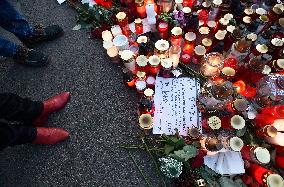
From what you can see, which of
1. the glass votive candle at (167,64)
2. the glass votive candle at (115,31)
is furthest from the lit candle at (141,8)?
the glass votive candle at (167,64)

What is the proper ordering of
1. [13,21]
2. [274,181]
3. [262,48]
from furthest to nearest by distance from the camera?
[13,21] → [262,48] → [274,181]

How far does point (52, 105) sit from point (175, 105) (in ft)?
3.02

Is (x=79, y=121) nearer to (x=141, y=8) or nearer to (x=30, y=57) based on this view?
(x=30, y=57)

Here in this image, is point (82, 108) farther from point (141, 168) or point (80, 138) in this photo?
point (141, 168)

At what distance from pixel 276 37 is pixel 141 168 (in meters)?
1.35

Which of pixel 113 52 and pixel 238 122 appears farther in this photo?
pixel 113 52

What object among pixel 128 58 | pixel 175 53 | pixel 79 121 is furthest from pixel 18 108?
pixel 175 53

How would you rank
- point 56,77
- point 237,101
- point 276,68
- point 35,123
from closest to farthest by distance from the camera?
point 237,101, point 276,68, point 35,123, point 56,77

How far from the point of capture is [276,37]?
6.69 feet

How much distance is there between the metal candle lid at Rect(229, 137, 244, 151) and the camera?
66.4 inches

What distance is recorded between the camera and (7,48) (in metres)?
2.27

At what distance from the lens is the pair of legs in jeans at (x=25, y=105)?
69.5 inches

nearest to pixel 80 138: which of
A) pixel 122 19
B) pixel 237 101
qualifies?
pixel 122 19

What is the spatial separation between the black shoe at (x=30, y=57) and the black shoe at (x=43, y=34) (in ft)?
0.64
